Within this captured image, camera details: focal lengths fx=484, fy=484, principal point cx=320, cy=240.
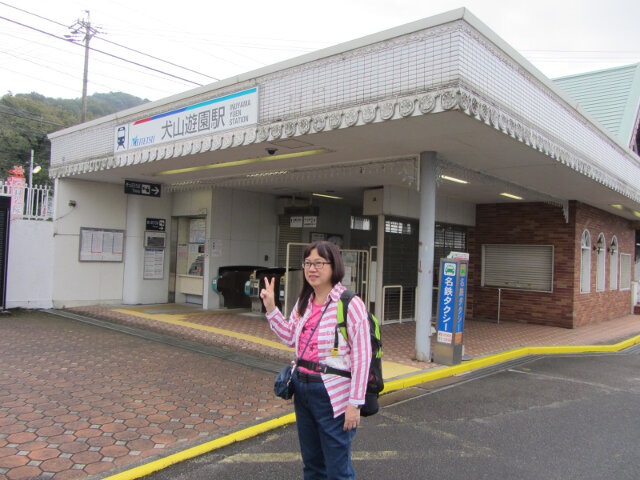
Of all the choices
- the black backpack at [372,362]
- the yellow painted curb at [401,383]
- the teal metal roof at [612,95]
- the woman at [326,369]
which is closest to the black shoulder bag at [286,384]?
the woman at [326,369]

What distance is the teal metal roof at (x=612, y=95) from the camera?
44.7 ft

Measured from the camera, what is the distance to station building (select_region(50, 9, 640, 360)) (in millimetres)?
6047

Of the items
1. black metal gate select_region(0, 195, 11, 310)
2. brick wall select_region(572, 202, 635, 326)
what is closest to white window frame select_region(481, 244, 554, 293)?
brick wall select_region(572, 202, 635, 326)

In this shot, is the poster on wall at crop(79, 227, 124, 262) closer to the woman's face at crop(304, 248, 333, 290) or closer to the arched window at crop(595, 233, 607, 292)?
the woman's face at crop(304, 248, 333, 290)

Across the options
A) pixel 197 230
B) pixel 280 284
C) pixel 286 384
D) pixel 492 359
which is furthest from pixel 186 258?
pixel 286 384

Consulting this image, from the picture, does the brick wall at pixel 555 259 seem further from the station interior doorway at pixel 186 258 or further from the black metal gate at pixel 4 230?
the black metal gate at pixel 4 230

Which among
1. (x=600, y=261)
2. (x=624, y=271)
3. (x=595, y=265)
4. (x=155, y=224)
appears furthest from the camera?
(x=624, y=271)

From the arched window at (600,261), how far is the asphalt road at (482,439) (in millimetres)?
8145

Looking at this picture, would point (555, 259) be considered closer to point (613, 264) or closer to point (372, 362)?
point (613, 264)

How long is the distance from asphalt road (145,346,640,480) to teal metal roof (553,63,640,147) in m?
9.58

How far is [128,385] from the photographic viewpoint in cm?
584

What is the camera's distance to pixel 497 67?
6145mm

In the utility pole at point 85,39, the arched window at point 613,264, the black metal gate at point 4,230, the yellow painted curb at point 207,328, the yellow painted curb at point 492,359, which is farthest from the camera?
the utility pole at point 85,39

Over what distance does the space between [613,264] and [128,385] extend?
49.6 ft
